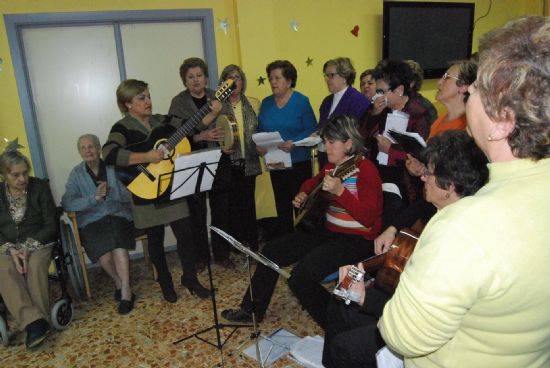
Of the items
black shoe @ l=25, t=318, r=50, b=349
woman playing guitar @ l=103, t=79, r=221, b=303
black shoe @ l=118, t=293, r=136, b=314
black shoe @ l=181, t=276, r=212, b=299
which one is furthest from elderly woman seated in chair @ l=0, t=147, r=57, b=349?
black shoe @ l=181, t=276, r=212, b=299

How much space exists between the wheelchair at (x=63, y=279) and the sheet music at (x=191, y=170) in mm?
1200

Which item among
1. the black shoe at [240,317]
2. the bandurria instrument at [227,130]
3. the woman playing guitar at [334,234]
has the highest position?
the bandurria instrument at [227,130]

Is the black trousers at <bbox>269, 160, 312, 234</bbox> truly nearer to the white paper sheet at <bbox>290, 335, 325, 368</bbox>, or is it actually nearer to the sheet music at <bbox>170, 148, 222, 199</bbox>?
the sheet music at <bbox>170, 148, 222, 199</bbox>

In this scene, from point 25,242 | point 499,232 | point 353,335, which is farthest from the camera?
point 25,242

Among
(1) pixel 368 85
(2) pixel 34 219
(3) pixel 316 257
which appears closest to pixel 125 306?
(2) pixel 34 219

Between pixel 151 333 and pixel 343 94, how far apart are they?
2327 mm

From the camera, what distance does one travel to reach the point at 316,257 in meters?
2.23

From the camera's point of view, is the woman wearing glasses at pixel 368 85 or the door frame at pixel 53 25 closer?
the door frame at pixel 53 25

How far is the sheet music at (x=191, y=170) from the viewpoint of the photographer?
220cm

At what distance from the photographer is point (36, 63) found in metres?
3.48

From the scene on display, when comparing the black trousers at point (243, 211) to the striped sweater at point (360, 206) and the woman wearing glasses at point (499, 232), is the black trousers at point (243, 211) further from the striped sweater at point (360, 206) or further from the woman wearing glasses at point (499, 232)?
the woman wearing glasses at point (499, 232)

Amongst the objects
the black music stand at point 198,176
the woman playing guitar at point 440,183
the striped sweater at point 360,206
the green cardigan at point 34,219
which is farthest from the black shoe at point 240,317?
the green cardigan at point 34,219

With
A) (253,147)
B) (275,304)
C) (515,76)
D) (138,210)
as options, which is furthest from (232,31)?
(515,76)

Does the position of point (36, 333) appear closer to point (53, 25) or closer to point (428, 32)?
point (53, 25)
